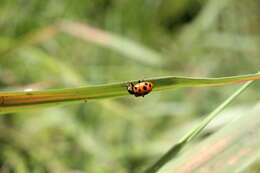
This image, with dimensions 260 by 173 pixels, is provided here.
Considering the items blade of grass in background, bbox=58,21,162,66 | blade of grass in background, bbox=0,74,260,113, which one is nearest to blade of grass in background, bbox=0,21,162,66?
blade of grass in background, bbox=58,21,162,66

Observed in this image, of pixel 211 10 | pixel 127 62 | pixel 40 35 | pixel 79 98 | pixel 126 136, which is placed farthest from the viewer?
pixel 211 10

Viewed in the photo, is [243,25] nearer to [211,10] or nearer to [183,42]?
[211,10]

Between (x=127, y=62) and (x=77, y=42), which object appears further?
(x=127, y=62)

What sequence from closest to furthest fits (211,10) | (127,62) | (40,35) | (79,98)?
(79,98) → (40,35) → (127,62) → (211,10)

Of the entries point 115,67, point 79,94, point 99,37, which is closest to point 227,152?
point 79,94

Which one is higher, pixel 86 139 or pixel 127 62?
pixel 127 62

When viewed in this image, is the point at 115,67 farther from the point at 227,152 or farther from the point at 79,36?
the point at 227,152

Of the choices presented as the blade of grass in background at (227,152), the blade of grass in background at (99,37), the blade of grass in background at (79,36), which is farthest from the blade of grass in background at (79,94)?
the blade of grass in background at (99,37)

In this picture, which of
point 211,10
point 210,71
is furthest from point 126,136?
point 211,10

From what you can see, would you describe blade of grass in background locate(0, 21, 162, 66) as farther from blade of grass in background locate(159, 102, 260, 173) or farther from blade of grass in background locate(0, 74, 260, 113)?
blade of grass in background locate(159, 102, 260, 173)
